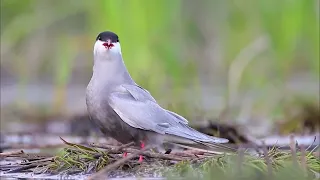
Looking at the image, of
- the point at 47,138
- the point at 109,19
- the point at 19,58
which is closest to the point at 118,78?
the point at 47,138

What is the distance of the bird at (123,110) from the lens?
168 inches

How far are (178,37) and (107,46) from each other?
12.6 ft

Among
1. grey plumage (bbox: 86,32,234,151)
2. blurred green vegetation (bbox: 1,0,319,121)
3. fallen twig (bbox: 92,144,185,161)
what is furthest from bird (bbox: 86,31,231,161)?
blurred green vegetation (bbox: 1,0,319,121)

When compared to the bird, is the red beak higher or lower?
higher

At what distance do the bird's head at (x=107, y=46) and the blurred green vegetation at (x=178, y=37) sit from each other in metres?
2.97

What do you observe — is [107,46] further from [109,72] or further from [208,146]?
[208,146]

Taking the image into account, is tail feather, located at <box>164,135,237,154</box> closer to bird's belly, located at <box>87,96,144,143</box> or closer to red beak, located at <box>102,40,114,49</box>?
bird's belly, located at <box>87,96,144,143</box>

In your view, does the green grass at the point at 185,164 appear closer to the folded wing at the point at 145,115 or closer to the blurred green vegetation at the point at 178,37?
the folded wing at the point at 145,115

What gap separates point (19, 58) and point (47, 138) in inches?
130

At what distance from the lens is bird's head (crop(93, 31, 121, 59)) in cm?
437

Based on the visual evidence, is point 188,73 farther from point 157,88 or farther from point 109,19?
point 109,19

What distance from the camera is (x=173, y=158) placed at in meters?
4.09

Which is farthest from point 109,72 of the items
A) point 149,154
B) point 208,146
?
point 208,146

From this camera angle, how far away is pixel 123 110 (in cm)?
426
